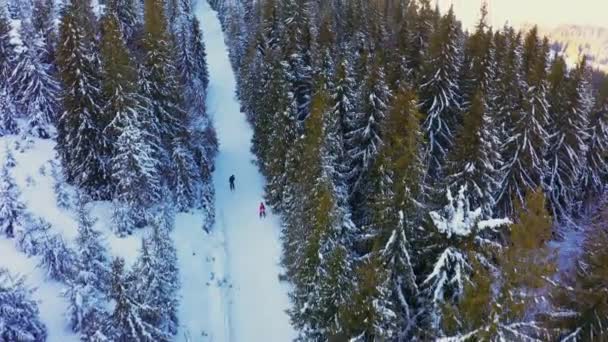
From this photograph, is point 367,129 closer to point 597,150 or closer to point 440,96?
point 440,96

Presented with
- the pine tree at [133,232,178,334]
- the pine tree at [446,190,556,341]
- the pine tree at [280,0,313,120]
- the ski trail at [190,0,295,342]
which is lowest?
the ski trail at [190,0,295,342]

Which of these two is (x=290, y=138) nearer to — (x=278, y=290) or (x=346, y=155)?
(x=346, y=155)

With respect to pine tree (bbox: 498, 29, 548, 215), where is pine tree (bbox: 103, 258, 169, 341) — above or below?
below

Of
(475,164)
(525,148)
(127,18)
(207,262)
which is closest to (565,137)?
(525,148)

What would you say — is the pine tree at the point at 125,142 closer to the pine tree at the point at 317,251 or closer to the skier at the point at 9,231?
the skier at the point at 9,231

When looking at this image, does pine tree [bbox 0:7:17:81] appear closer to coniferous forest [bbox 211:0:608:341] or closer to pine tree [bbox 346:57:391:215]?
coniferous forest [bbox 211:0:608:341]

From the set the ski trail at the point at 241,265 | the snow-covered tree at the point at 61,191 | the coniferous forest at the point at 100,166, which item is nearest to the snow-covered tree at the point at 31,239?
the coniferous forest at the point at 100,166

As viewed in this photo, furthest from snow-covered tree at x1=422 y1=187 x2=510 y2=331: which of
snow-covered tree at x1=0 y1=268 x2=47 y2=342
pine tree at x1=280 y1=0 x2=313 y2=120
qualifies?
pine tree at x1=280 y1=0 x2=313 y2=120
